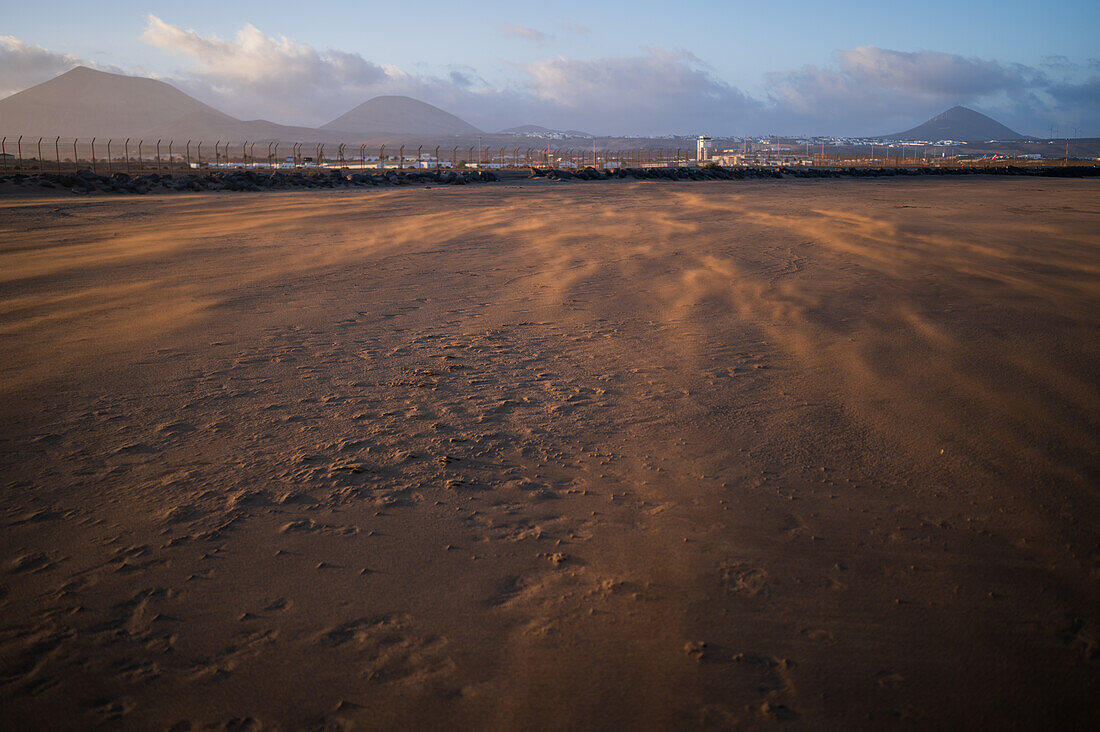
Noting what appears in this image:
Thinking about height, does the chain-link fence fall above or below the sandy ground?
above

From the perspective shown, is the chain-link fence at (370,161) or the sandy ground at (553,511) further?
the chain-link fence at (370,161)

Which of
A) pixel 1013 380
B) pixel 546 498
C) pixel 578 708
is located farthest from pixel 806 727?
pixel 1013 380

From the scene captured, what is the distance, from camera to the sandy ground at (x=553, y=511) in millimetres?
1911

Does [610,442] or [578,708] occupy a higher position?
[610,442]

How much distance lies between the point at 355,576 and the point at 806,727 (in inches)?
59.5

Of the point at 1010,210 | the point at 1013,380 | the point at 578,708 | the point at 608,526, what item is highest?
the point at 1010,210

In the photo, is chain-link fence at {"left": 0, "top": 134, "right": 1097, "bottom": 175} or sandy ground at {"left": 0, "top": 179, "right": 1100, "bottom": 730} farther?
chain-link fence at {"left": 0, "top": 134, "right": 1097, "bottom": 175}

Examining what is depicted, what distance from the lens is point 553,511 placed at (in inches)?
110

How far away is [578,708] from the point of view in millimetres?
1835

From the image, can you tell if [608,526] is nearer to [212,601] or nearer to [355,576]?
[355,576]

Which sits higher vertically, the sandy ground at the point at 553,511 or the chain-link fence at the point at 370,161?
the chain-link fence at the point at 370,161

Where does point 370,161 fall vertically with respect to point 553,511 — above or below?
above

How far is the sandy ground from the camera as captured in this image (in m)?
1.91

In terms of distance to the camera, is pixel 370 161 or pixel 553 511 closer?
pixel 553 511
